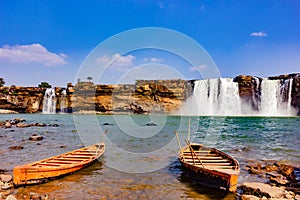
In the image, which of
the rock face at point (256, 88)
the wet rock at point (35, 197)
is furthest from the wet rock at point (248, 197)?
the rock face at point (256, 88)

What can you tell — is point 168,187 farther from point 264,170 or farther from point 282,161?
point 282,161

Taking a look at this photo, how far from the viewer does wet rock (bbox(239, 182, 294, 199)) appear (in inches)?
329

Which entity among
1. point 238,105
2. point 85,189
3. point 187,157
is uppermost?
point 238,105

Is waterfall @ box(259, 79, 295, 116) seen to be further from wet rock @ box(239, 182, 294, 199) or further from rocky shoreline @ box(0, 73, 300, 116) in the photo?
wet rock @ box(239, 182, 294, 199)

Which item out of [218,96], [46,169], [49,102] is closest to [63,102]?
[49,102]

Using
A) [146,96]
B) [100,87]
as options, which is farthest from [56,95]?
[146,96]

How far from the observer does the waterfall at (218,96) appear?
74.9 meters

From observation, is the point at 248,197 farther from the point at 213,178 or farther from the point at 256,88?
the point at 256,88

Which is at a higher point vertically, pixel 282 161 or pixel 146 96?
pixel 146 96

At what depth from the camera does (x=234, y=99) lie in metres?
75.7

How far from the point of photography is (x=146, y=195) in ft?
30.1

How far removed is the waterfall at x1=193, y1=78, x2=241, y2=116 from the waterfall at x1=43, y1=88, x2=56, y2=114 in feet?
172

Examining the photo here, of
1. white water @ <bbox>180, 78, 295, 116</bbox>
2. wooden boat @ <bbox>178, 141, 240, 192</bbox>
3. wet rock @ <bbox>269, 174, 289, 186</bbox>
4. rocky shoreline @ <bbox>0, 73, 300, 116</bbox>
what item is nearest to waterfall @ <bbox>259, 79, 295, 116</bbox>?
white water @ <bbox>180, 78, 295, 116</bbox>

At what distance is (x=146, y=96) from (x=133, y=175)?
80.8 metres
